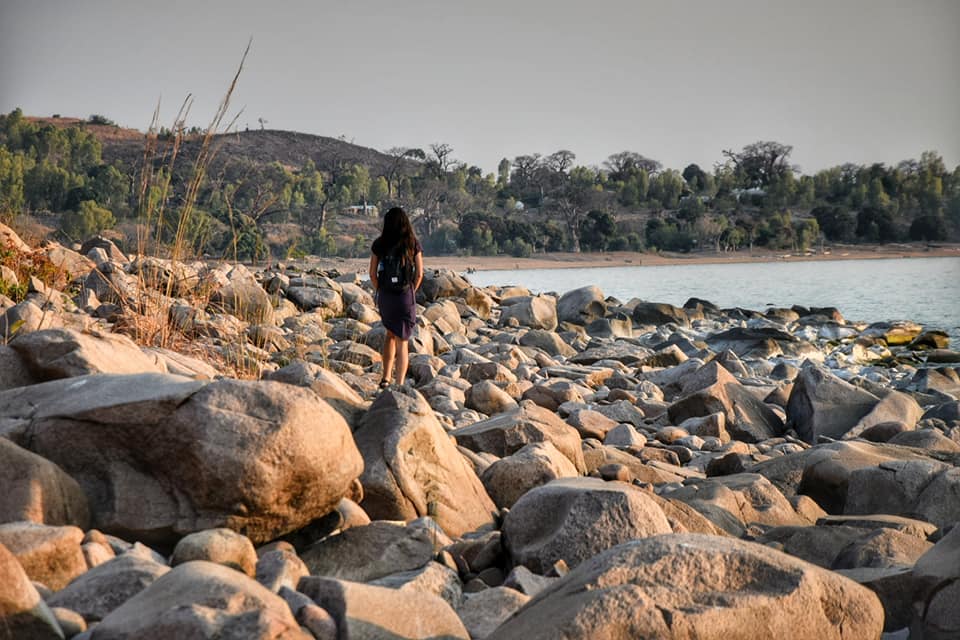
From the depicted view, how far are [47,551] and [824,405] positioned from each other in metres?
6.53

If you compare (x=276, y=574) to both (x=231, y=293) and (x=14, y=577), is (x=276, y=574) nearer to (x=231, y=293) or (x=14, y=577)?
(x=14, y=577)

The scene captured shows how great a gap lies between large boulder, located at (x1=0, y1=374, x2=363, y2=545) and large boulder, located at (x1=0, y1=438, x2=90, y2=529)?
132 millimetres

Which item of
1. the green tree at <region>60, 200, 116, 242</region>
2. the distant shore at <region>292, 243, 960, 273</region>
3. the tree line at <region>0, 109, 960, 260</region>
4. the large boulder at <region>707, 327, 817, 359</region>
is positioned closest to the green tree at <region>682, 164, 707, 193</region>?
the tree line at <region>0, 109, 960, 260</region>

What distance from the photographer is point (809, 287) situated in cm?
3809

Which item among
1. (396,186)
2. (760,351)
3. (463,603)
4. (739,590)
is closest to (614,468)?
(463,603)

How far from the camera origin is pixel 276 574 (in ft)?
7.98

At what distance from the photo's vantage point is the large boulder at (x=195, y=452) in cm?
284

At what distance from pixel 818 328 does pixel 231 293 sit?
49.0 feet

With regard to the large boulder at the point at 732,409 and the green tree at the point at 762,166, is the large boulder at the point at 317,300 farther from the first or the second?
the green tree at the point at 762,166

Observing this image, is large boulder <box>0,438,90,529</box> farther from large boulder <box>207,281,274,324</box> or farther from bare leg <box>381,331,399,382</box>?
large boulder <box>207,281,274,324</box>

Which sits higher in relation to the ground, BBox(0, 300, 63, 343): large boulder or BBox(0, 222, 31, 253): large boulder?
BBox(0, 222, 31, 253): large boulder

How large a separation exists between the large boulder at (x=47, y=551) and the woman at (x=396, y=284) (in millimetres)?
4688

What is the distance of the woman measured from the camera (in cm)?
714

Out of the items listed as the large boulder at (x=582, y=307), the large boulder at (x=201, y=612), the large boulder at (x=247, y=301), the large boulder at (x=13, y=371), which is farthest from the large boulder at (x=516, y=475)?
the large boulder at (x=582, y=307)
